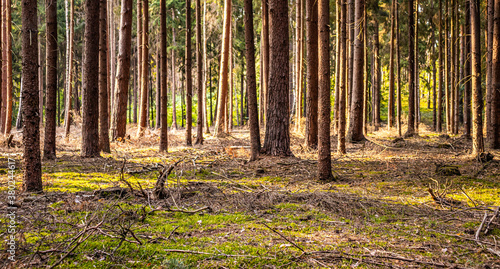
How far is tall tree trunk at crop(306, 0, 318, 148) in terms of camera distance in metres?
10.2

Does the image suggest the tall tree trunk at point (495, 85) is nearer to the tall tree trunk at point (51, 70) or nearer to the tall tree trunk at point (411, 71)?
the tall tree trunk at point (411, 71)

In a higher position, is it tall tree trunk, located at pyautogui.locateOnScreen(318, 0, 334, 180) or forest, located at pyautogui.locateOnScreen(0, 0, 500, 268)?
tall tree trunk, located at pyautogui.locateOnScreen(318, 0, 334, 180)

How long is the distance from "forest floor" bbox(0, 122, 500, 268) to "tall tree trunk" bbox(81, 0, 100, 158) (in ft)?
8.70

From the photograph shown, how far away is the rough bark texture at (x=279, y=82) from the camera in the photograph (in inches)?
381

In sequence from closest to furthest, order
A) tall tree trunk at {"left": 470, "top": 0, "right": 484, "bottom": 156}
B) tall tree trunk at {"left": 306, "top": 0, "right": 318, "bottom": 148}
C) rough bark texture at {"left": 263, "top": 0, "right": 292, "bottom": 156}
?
1. tall tree trunk at {"left": 470, "top": 0, "right": 484, "bottom": 156}
2. rough bark texture at {"left": 263, "top": 0, "right": 292, "bottom": 156}
3. tall tree trunk at {"left": 306, "top": 0, "right": 318, "bottom": 148}

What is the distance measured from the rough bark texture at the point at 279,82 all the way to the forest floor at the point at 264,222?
1988mm

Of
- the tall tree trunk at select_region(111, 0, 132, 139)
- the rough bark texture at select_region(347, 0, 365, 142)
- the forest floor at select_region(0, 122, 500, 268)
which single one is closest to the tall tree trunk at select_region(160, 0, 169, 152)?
the tall tree trunk at select_region(111, 0, 132, 139)

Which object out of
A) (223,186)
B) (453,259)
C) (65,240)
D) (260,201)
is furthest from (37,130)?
(453,259)

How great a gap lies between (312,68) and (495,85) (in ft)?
17.9

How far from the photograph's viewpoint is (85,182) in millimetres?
6609

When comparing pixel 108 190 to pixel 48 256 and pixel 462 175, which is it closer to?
pixel 48 256

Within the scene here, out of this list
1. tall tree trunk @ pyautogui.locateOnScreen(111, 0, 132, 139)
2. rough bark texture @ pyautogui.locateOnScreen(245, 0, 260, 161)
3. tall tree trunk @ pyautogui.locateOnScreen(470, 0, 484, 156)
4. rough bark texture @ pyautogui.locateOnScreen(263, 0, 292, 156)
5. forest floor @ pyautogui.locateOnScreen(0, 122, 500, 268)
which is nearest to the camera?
forest floor @ pyautogui.locateOnScreen(0, 122, 500, 268)

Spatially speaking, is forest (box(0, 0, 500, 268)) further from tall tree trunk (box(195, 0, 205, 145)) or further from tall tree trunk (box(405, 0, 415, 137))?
tall tree trunk (box(405, 0, 415, 137))

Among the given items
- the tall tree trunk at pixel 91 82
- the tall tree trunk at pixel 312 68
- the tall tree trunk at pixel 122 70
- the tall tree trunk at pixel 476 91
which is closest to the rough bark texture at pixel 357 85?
the tall tree trunk at pixel 312 68
